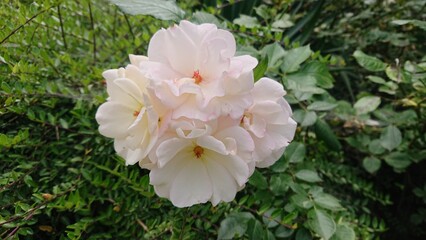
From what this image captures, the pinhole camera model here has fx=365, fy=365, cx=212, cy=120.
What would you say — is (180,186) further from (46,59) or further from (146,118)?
(46,59)

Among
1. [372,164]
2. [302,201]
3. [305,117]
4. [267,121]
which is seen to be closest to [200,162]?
[267,121]

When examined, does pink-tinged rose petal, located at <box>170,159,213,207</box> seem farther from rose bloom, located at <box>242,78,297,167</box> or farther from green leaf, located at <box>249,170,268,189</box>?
green leaf, located at <box>249,170,268,189</box>

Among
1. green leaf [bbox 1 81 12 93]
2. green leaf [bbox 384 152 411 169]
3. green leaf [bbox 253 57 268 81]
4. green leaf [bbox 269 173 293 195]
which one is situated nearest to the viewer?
green leaf [bbox 253 57 268 81]

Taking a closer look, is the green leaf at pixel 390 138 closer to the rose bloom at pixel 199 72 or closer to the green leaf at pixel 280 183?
the green leaf at pixel 280 183

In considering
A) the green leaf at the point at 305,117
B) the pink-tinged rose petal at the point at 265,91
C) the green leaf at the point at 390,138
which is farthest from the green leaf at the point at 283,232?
the green leaf at the point at 390,138

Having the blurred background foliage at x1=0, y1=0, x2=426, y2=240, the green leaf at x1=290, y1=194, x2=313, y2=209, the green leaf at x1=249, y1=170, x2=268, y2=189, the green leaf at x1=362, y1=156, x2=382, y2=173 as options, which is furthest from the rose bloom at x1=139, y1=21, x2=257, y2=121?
the green leaf at x1=362, y1=156, x2=382, y2=173

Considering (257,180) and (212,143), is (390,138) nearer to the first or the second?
(257,180)
